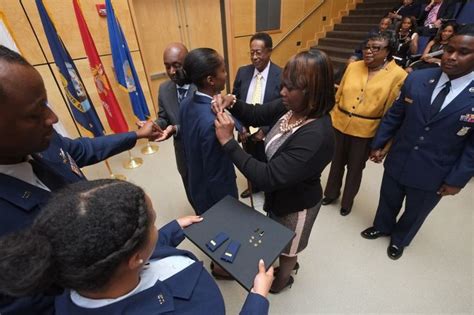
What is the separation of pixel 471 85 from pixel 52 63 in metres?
4.05

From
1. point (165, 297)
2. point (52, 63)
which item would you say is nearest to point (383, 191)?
point (165, 297)

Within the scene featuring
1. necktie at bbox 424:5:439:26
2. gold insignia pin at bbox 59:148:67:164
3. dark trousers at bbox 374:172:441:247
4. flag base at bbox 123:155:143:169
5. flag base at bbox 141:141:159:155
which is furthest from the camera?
necktie at bbox 424:5:439:26

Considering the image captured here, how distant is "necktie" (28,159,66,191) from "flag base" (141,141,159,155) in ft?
9.55

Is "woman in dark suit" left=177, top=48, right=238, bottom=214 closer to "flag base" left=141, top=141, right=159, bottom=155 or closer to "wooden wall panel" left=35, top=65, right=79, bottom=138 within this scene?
"flag base" left=141, top=141, right=159, bottom=155

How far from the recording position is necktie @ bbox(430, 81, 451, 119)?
4.57 ft

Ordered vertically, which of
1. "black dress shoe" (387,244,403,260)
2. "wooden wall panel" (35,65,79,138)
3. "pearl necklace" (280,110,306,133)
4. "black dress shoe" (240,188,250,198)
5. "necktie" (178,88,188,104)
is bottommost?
"black dress shoe" (240,188,250,198)

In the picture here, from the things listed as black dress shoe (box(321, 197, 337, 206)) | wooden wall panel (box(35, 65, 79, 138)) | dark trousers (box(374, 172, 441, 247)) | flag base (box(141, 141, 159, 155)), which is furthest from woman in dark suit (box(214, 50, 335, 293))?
wooden wall panel (box(35, 65, 79, 138))

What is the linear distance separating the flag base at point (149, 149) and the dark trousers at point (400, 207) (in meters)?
3.08

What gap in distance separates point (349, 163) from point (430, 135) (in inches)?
29.4

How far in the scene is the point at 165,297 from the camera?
63 cm

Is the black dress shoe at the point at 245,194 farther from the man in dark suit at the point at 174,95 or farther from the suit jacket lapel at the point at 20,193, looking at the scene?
the suit jacket lapel at the point at 20,193

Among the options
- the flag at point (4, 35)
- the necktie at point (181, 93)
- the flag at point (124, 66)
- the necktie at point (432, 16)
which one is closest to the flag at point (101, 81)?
the flag at point (124, 66)

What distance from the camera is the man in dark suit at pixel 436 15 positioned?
3.68m

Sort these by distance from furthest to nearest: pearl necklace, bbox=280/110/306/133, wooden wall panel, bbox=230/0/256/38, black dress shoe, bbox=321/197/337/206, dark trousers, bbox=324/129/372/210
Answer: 1. wooden wall panel, bbox=230/0/256/38
2. black dress shoe, bbox=321/197/337/206
3. dark trousers, bbox=324/129/372/210
4. pearl necklace, bbox=280/110/306/133
